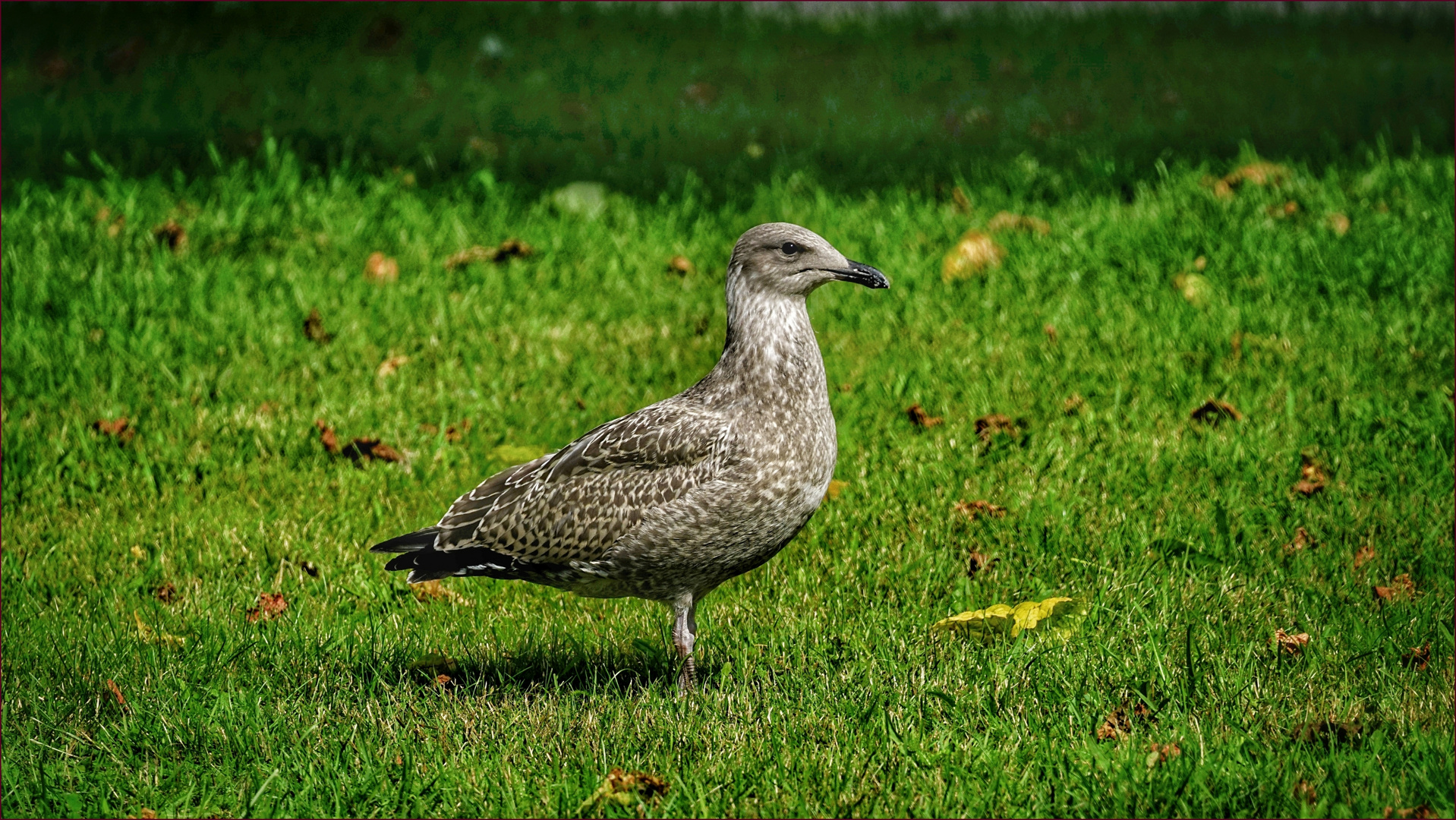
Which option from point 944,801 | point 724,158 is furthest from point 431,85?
point 944,801

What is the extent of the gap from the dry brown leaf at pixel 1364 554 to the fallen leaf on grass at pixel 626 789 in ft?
9.89

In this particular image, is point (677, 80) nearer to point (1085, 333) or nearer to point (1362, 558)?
point (1085, 333)

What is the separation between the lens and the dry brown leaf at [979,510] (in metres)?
5.52

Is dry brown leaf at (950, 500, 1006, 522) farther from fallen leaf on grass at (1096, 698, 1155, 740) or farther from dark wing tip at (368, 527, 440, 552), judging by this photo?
dark wing tip at (368, 527, 440, 552)

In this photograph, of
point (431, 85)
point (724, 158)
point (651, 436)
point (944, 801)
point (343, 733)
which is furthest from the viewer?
point (431, 85)

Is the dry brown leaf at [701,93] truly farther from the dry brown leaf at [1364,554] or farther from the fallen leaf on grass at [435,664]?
the fallen leaf on grass at [435,664]

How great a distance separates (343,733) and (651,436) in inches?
52.8

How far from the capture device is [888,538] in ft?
17.7

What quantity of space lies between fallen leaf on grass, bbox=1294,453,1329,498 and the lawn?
0.02m

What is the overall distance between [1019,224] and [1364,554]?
3796 millimetres

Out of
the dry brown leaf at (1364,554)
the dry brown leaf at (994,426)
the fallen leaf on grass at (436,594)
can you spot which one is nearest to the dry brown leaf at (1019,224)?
the dry brown leaf at (994,426)

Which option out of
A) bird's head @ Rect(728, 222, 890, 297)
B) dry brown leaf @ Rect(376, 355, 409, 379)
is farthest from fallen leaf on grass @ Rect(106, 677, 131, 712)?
dry brown leaf @ Rect(376, 355, 409, 379)

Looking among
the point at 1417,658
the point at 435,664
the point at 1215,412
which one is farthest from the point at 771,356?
the point at 1215,412

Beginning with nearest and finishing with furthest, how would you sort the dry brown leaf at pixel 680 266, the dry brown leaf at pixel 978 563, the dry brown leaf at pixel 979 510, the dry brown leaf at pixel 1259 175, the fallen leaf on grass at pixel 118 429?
the dry brown leaf at pixel 978 563 → the dry brown leaf at pixel 979 510 → the fallen leaf on grass at pixel 118 429 → the dry brown leaf at pixel 680 266 → the dry brown leaf at pixel 1259 175
